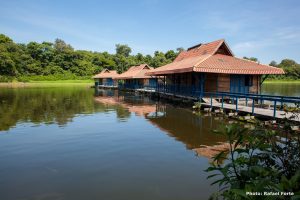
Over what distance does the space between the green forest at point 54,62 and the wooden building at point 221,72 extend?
5388cm

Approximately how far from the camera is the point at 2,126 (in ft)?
45.8

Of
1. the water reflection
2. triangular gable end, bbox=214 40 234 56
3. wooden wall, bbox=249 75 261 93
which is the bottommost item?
the water reflection

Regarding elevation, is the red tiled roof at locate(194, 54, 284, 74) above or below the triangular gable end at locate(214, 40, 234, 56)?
below

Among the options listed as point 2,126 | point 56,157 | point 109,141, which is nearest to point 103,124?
point 109,141

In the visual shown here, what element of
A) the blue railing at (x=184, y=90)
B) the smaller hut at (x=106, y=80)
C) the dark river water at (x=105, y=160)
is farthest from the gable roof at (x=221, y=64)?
the smaller hut at (x=106, y=80)

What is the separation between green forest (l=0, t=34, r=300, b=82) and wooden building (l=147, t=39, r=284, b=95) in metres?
53.9

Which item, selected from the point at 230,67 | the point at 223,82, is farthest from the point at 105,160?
the point at 223,82

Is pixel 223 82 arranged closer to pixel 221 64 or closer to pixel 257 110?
pixel 221 64

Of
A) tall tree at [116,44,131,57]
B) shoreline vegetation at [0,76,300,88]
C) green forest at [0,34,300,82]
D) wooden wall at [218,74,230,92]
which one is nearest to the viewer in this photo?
wooden wall at [218,74,230,92]

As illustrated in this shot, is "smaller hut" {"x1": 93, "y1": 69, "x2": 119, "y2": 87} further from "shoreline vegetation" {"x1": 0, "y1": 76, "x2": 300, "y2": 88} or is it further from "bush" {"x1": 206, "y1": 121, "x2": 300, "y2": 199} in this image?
"bush" {"x1": 206, "y1": 121, "x2": 300, "y2": 199}

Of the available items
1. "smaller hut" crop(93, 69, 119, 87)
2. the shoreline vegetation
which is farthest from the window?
the shoreline vegetation

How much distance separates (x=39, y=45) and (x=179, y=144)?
8302 cm

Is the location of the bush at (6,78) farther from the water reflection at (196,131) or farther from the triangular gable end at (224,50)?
the water reflection at (196,131)

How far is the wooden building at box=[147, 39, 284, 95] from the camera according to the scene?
20953mm
